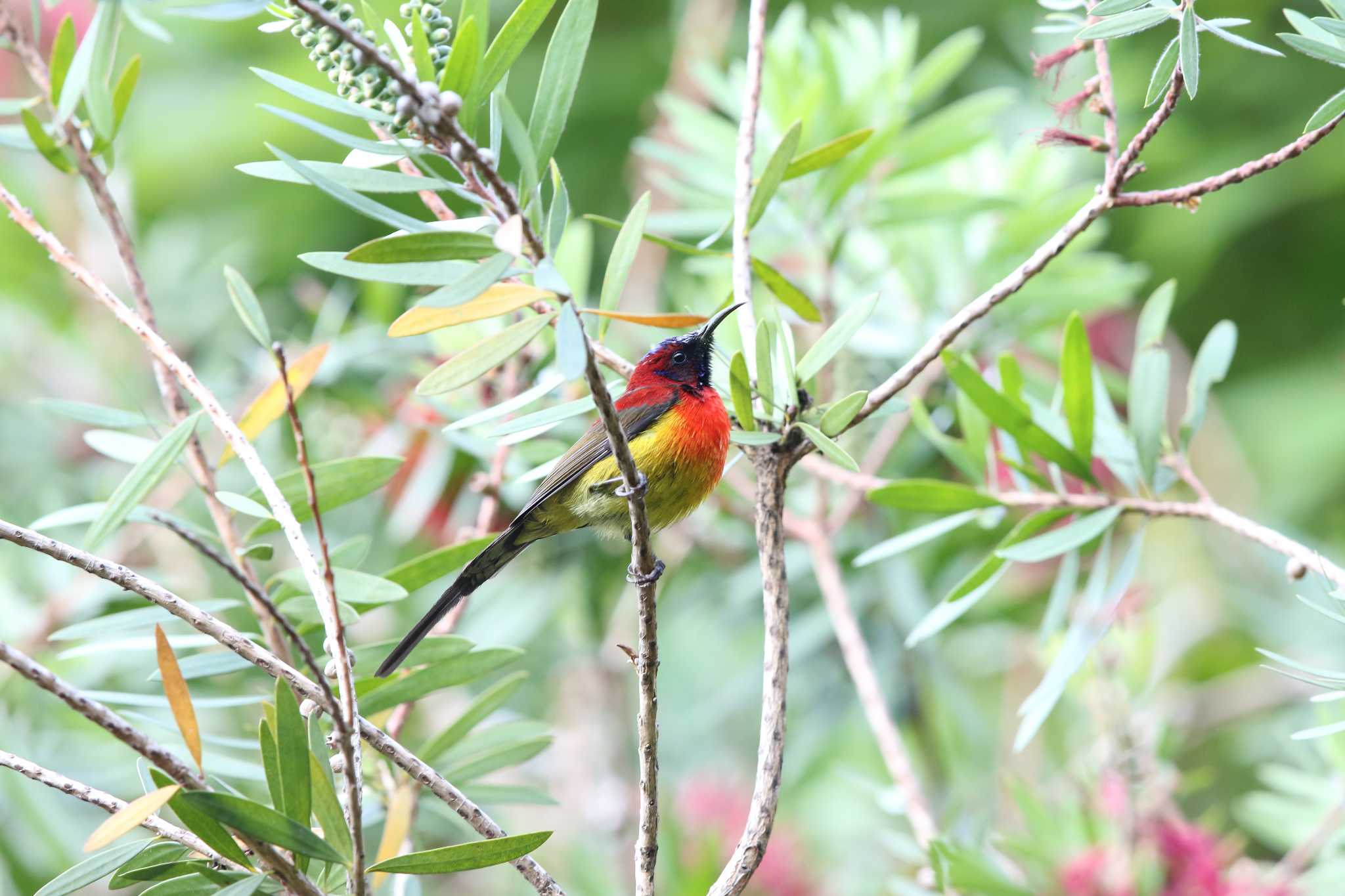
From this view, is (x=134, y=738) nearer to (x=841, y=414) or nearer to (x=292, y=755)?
(x=292, y=755)

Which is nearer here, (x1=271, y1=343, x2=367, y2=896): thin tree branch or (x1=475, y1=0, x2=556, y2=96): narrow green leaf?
(x1=271, y1=343, x2=367, y2=896): thin tree branch

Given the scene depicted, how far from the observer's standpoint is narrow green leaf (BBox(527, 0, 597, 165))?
126 cm

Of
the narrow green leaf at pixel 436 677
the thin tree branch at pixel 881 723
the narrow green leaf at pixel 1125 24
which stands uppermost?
the narrow green leaf at pixel 1125 24

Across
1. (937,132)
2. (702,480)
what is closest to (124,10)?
(702,480)

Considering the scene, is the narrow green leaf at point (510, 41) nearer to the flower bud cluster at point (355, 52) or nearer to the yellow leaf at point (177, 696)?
the flower bud cluster at point (355, 52)

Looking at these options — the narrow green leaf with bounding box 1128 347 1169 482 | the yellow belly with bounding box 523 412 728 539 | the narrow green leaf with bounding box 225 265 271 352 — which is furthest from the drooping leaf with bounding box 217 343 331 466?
the narrow green leaf with bounding box 1128 347 1169 482

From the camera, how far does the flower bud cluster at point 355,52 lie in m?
1.02

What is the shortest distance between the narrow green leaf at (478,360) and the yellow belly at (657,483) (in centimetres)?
110

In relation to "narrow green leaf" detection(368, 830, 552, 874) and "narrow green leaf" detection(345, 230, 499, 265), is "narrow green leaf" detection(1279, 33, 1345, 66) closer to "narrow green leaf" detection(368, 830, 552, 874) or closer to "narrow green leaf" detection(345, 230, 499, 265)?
"narrow green leaf" detection(345, 230, 499, 265)

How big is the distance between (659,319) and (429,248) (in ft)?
0.76

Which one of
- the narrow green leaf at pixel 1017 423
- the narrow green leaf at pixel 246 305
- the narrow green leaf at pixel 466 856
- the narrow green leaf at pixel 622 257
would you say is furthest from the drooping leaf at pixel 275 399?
the narrow green leaf at pixel 1017 423

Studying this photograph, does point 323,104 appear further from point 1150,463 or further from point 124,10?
point 1150,463

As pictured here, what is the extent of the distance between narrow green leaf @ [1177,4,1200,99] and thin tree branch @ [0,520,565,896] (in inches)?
41.3

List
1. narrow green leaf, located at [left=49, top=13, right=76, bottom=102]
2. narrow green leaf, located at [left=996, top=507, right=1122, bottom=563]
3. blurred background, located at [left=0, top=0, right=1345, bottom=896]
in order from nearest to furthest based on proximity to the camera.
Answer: narrow green leaf, located at [left=49, top=13, right=76, bottom=102]
narrow green leaf, located at [left=996, top=507, right=1122, bottom=563]
blurred background, located at [left=0, top=0, right=1345, bottom=896]
